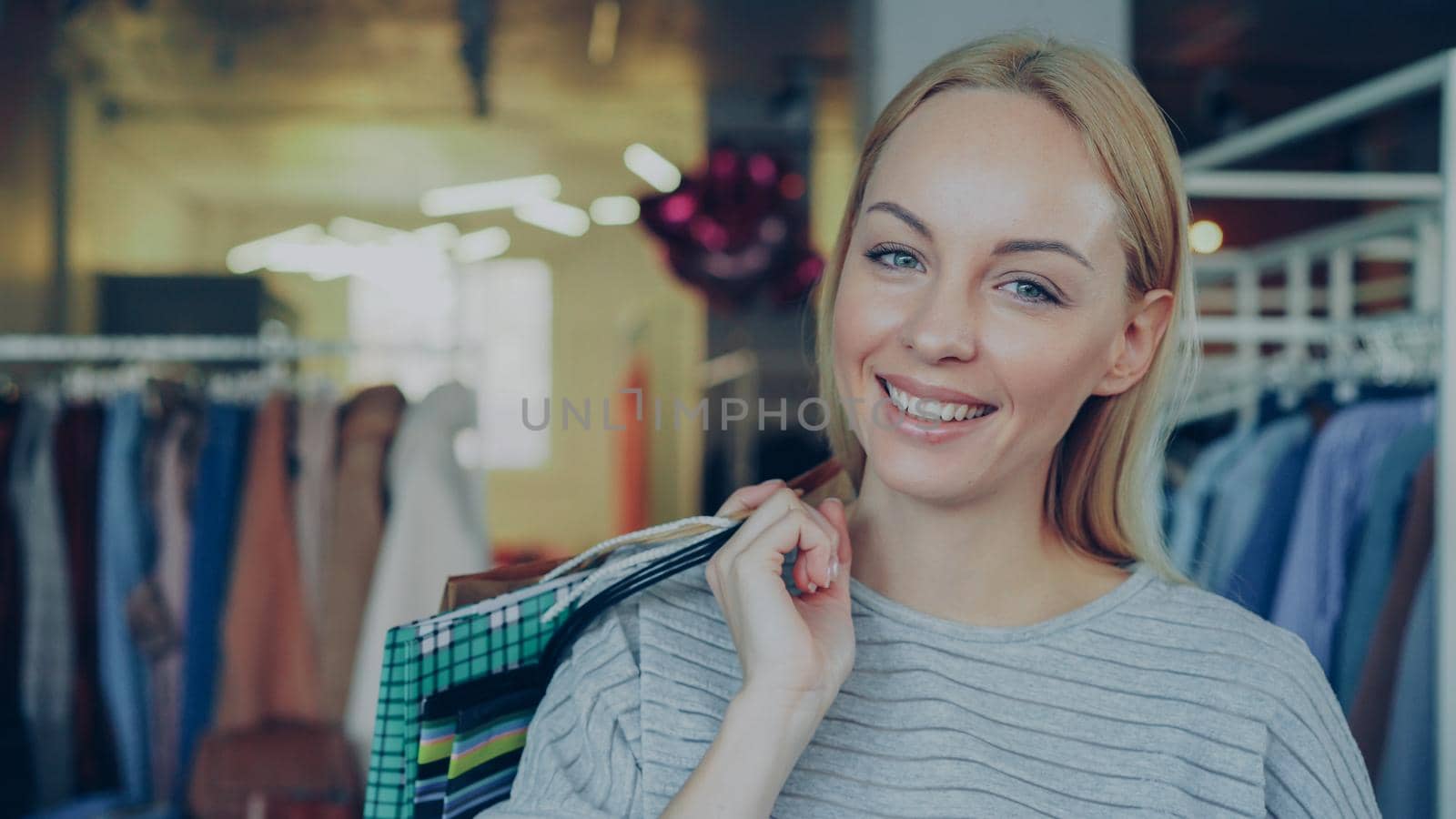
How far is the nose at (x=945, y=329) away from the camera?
95cm

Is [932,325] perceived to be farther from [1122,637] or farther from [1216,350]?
[1216,350]

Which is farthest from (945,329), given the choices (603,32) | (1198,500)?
(603,32)

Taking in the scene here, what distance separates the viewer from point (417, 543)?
2.11m

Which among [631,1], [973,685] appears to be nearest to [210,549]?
[973,685]

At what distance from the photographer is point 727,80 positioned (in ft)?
19.4

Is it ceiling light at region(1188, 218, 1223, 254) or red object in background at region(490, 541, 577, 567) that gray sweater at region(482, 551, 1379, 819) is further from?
red object in background at region(490, 541, 577, 567)

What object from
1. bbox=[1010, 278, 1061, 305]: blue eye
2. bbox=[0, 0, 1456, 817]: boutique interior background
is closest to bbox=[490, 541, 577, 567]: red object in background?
bbox=[0, 0, 1456, 817]: boutique interior background

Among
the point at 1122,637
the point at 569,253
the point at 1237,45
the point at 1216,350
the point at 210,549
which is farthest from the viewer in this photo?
the point at 569,253

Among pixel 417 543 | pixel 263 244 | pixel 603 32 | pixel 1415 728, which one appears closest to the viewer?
pixel 1415 728

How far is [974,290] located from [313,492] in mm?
1591

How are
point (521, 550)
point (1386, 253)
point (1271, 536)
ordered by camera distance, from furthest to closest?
point (521, 550) < point (1386, 253) < point (1271, 536)

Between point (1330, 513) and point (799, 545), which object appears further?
point (1330, 513)

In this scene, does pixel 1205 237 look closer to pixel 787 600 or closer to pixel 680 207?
pixel 680 207

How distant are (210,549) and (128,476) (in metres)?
0.24
